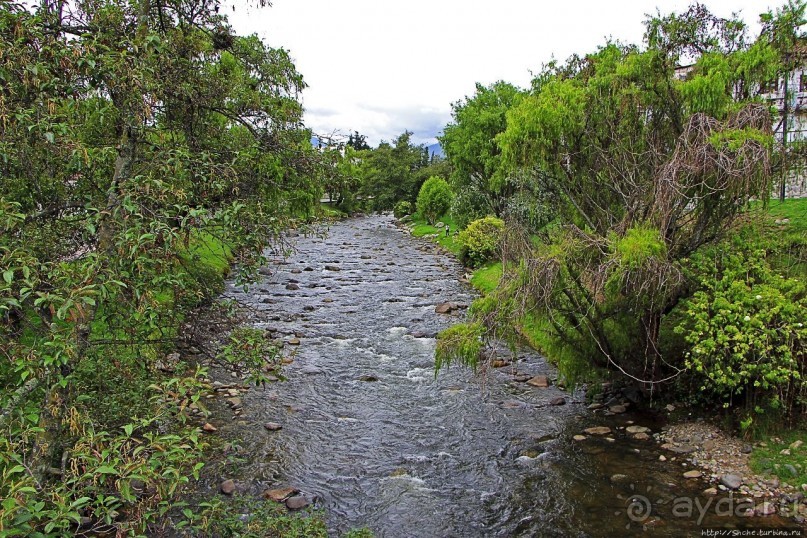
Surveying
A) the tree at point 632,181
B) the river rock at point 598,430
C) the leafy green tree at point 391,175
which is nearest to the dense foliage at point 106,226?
the tree at point 632,181

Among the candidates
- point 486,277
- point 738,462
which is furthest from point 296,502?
point 486,277

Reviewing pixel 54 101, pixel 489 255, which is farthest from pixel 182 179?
pixel 489 255

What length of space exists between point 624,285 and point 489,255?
21.3m

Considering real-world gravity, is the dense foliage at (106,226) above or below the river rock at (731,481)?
above

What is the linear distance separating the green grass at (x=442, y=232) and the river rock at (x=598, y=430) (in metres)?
26.1

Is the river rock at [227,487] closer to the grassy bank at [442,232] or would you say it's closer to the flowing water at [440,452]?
the flowing water at [440,452]

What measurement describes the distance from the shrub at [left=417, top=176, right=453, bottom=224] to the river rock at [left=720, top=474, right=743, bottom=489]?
162 ft

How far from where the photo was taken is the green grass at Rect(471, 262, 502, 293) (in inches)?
1032

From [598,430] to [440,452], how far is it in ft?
12.4

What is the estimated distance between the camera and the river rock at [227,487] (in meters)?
9.58

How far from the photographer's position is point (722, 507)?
8.90 meters

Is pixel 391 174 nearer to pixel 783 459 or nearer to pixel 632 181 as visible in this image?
pixel 632 181

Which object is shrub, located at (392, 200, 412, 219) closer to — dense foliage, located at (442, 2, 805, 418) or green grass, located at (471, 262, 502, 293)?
green grass, located at (471, 262, 502, 293)

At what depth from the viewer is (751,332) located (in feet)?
31.1
